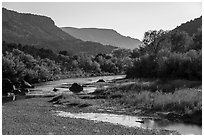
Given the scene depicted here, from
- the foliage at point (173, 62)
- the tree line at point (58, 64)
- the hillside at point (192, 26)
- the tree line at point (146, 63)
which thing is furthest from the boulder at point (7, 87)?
the hillside at point (192, 26)

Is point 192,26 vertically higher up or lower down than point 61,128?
higher up

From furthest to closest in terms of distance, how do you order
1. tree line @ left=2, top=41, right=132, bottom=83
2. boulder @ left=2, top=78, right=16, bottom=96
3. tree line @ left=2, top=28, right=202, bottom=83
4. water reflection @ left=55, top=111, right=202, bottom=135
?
tree line @ left=2, top=41, right=132, bottom=83 < tree line @ left=2, top=28, right=202, bottom=83 < boulder @ left=2, top=78, right=16, bottom=96 < water reflection @ left=55, top=111, right=202, bottom=135

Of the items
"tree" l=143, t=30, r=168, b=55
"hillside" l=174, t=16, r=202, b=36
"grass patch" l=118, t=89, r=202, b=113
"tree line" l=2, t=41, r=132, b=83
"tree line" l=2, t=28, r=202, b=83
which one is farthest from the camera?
"hillside" l=174, t=16, r=202, b=36

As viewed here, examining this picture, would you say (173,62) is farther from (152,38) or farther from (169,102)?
(152,38)

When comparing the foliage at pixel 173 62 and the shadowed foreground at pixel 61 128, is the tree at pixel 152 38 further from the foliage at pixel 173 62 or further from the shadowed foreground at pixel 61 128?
the shadowed foreground at pixel 61 128

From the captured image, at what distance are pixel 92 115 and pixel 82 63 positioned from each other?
373ft

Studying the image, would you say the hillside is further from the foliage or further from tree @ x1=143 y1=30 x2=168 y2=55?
the foliage

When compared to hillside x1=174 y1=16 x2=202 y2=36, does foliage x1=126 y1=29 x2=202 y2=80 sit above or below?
below

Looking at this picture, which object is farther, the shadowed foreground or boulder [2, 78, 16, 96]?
boulder [2, 78, 16, 96]

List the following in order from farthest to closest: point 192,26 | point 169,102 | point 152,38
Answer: point 192,26 < point 152,38 < point 169,102

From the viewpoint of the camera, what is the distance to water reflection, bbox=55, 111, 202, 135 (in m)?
28.7

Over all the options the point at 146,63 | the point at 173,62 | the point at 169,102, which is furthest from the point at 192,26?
the point at 169,102

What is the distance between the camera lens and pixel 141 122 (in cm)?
3170

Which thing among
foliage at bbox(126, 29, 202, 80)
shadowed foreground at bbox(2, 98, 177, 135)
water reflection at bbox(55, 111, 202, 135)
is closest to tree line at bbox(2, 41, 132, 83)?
foliage at bbox(126, 29, 202, 80)
